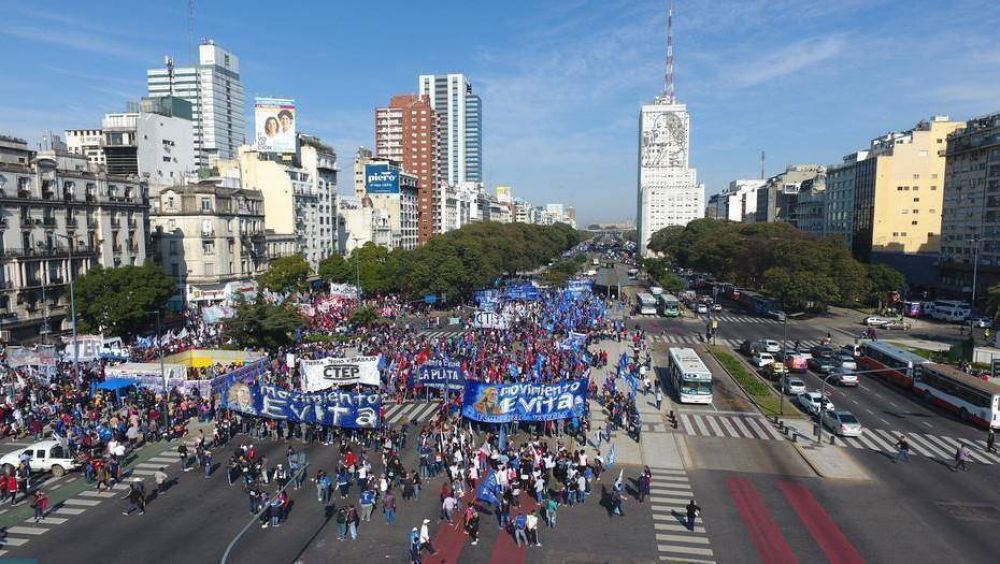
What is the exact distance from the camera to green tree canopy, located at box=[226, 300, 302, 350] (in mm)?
50406

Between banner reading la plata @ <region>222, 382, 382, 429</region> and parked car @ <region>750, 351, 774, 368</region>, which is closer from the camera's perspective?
banner reading la plata @ <region>222, 382, 382, 429</region>

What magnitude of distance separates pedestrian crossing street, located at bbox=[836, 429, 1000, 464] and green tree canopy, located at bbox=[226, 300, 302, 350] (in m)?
40.7

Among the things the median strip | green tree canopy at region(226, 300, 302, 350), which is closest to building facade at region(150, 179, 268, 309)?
green tree canopy at region(226, 300, 302, 350)

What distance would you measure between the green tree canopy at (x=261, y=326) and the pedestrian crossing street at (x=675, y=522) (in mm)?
33959

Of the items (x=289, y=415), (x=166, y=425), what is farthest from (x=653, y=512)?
(x=166, y=425)

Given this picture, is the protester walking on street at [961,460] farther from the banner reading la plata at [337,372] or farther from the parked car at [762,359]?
the banner reading la plata at [337,372]

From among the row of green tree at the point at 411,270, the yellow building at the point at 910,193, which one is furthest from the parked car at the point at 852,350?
the yellow building at the point at 910,193

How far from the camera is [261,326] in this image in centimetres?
5075

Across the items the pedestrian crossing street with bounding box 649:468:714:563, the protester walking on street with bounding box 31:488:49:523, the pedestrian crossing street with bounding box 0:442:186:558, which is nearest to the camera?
the pedestrian crossing street with bounding box 649:468:714:563

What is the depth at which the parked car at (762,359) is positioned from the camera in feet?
169

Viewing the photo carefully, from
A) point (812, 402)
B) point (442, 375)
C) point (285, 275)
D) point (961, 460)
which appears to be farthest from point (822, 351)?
point (285, 275)

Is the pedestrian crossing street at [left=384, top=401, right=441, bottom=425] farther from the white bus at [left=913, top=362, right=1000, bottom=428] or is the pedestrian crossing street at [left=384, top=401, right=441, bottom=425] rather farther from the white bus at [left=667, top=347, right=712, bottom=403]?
the white bus at [left=913, top=362, right=1000, bottom=428]

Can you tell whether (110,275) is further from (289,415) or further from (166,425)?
(289,415)

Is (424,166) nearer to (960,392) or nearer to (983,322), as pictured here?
(983,322)
